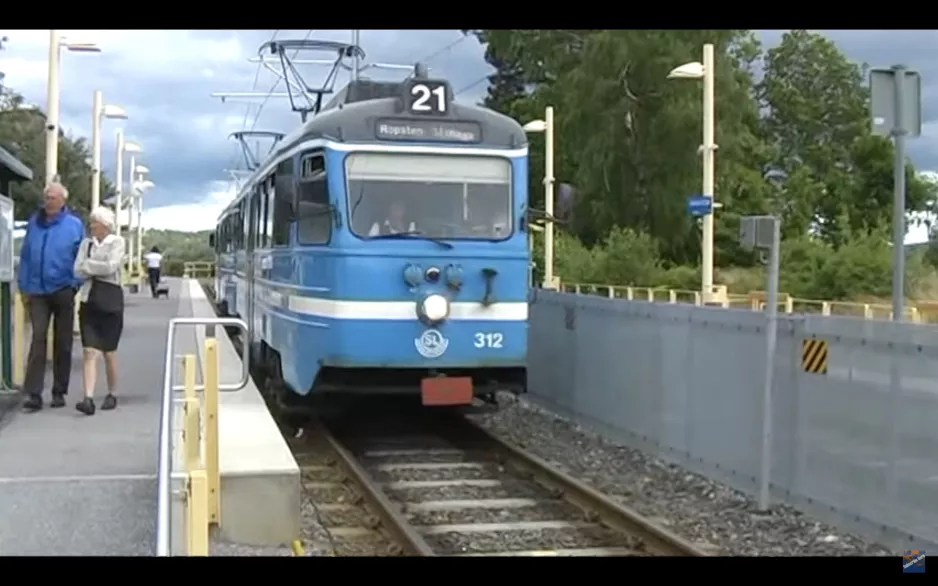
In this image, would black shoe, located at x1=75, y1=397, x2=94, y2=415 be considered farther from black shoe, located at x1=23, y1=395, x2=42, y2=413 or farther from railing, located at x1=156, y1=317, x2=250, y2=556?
railing, located at x1=156, y1=317, x2=250, y2=556

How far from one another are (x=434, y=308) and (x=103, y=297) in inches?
121

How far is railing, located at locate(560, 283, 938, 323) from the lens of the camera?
2433cm

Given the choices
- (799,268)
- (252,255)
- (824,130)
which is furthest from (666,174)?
(824,130)

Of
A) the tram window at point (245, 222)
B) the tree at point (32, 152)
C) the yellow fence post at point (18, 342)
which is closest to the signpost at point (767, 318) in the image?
the yellow fence post at point (18, 342)

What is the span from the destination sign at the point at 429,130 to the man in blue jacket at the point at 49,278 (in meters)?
3.02

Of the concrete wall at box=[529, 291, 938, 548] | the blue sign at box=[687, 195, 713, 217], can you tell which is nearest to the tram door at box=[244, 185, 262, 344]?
the concrete wall at box=[529, 291, 938, 548]

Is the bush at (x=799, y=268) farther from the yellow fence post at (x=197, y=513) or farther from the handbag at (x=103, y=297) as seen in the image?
the yellow fence post at (x=197, y=513)

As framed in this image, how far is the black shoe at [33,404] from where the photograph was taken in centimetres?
1088

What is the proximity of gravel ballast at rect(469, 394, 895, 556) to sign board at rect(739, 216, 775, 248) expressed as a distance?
6.70 feet

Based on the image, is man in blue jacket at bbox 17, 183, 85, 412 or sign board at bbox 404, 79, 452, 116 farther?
sign board at bbox 404, 79, 452, 116

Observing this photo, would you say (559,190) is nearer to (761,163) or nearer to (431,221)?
(431,221)

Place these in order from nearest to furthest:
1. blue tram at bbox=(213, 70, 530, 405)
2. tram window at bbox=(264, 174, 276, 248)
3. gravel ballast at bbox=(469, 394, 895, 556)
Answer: gravel ballast at bbox=(469, 394, 895, 556) < blue tram at bbox=(213, 70, 530, 405) < tram window at bbox=(264, 174, 276, 248)
